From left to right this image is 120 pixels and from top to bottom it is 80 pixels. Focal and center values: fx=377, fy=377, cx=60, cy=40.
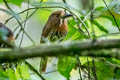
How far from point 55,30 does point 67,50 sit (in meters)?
1.52

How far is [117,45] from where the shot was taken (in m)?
0.71

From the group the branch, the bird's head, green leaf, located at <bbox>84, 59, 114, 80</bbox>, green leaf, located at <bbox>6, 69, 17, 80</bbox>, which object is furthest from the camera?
the bird's head

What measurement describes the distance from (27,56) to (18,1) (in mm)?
1107

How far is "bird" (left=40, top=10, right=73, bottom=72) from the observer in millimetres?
2125

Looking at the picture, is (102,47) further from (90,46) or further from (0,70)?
(0,70)

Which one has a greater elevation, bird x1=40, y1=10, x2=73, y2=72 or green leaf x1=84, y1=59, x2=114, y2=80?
bird x1=40, y1=10, x2=73, y2=72

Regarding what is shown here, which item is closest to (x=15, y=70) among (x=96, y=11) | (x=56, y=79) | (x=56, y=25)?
(x=96, y=11)

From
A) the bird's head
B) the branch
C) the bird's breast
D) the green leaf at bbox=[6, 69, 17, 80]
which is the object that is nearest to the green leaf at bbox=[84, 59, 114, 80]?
the bird's breast

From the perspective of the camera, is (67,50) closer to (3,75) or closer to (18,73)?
(3,75)

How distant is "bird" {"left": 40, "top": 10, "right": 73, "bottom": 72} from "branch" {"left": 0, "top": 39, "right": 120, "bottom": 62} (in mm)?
1283

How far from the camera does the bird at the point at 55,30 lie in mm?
2125

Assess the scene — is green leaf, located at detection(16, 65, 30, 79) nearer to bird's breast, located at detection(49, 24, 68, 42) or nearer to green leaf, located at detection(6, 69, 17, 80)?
green leaf, located at detection(6, 69, 17, 80)

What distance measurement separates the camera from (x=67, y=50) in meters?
0.73

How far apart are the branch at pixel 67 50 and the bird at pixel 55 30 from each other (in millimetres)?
1283
